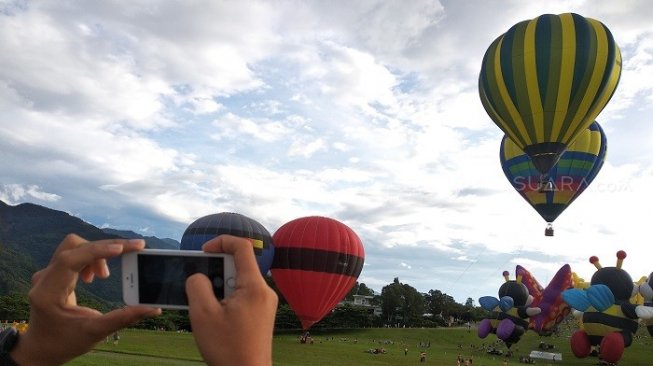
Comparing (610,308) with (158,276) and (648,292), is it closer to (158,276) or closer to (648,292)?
(648,292)

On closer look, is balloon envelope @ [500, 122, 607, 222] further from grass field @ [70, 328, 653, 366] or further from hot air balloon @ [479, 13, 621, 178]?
grass field @ [70, 328, 653, 366]

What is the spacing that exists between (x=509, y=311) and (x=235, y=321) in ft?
140

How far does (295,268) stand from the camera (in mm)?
26656

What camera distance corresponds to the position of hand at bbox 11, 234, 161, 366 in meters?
1.73

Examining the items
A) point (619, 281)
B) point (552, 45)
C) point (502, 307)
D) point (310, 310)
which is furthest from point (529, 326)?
point (552, 45)

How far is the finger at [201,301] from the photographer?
61.0 inches

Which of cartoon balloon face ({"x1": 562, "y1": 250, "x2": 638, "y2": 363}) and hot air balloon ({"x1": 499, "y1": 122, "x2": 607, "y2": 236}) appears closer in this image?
cartoon balloon face ({"x1": 562, "y1": 250, "x2": 638, "y2": 363})

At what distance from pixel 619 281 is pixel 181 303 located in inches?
1374

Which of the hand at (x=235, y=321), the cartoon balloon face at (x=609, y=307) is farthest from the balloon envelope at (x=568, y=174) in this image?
the hand at (x=235, y=321)

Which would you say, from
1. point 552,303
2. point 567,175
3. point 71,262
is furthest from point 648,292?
point 71,262

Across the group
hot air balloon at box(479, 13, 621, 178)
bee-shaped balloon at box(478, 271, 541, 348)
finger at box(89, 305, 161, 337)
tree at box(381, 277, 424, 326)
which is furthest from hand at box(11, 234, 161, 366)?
tree at box(381, 277, 424, 326)

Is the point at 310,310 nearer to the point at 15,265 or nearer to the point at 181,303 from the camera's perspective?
the point at 181,303

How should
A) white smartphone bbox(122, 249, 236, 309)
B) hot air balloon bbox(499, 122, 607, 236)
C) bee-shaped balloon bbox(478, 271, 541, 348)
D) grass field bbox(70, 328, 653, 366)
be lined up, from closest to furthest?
white smartphone bbox(122, 249, 236, 309)
grass field bbox(70, 328, 653, 366)
hot air balloon bbox(499, 122, 607, 236)
bee-shaped balloon bbox(478, 271, 541, 348)

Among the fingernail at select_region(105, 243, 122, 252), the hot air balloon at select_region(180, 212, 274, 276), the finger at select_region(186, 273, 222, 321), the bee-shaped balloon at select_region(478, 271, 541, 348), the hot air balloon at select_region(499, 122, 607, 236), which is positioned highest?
the hot air balloon at select_region(499, 122, 607, 236)
